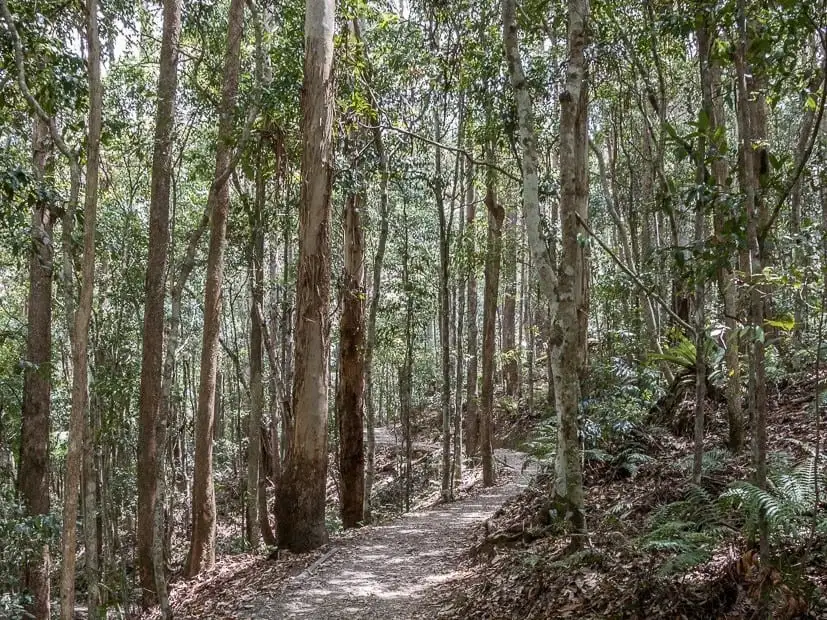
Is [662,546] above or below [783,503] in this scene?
below

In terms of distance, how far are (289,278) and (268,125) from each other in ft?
15.1

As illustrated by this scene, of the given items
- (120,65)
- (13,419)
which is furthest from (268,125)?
(13,419)

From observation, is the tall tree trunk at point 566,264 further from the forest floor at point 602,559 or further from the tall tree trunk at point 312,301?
the tall tree trunk at point 312,301

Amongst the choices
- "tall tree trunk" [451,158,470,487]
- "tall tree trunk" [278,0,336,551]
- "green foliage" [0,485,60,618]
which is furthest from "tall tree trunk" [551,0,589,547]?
"tall tree trunk" [451,158,470,487]

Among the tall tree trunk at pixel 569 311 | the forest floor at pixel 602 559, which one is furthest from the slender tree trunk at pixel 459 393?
the tall tree trunk at pixel 569 311

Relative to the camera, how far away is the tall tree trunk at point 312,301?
848cm

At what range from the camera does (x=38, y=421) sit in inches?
415

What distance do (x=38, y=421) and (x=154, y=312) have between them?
10.0 ft

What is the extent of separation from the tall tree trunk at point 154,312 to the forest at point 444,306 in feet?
0.14

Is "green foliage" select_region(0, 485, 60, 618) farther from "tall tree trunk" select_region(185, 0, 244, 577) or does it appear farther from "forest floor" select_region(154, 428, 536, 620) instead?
"tall tree trunk" select_region(185, 0, 244, 577)

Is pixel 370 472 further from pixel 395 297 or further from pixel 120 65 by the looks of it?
pixel 120 65

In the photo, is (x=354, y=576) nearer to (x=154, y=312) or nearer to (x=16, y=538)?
(x=16, y=538)

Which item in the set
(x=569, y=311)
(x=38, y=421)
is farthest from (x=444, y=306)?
(x=38, y=421)

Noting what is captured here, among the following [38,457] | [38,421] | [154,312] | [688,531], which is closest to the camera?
[688,531]
